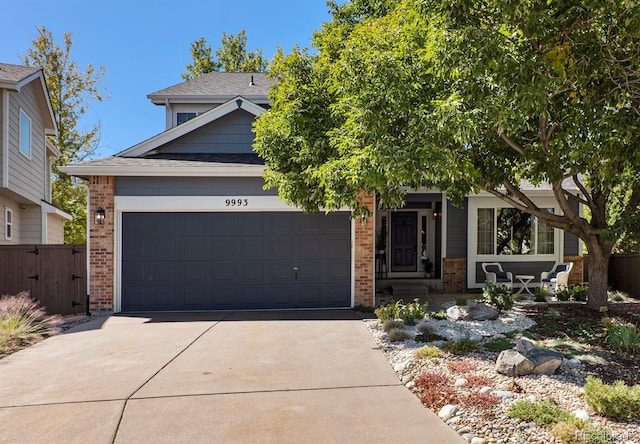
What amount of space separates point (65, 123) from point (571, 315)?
22.3 meters

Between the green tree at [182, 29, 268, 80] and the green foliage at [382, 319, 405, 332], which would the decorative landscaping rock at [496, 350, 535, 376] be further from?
the green tree at [182, 29, 268, 80]

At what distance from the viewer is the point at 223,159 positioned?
1045 centimetres

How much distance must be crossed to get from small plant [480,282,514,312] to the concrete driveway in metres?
3.35

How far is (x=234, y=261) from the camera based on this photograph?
32.3ft

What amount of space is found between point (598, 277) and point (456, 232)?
473 cm

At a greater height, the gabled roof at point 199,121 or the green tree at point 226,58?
the green tree at point 226,58

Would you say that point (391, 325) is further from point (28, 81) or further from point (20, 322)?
point (28, 81)

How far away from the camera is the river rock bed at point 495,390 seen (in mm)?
3768

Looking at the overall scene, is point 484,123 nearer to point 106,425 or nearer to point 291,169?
point 291,169

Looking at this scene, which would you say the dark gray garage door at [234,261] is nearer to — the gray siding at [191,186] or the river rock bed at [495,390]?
the gray siding at [191,186]

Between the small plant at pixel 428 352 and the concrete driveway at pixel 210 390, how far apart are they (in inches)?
22.1

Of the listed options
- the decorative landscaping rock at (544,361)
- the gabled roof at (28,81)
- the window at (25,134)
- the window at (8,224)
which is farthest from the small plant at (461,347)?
the window at (8,224)

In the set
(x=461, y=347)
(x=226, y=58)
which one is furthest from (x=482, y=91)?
(x=226, y=58)

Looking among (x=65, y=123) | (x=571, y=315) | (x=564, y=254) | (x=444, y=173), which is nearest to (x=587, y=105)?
(x=444, y=173)
